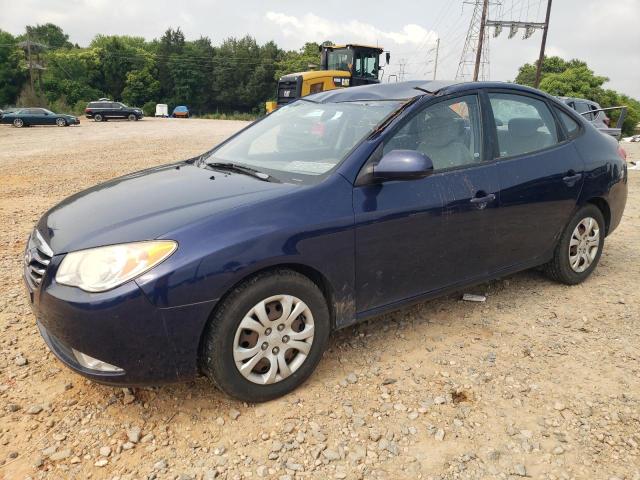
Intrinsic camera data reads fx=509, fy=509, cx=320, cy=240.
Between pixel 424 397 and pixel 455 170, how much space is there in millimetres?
1418

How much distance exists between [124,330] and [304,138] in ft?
5.82

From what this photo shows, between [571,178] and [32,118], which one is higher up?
[571,178]

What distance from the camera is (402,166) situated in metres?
2.78

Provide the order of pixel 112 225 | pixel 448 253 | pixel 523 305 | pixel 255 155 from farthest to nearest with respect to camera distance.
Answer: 1. pixel 523 305
2. pixel 255 155
3. pixel 448 253
4. pixel 112 225

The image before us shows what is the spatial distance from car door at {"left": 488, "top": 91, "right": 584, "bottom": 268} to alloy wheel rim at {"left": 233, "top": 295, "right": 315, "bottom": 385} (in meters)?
1.63

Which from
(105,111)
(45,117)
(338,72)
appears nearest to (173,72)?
(105,111)

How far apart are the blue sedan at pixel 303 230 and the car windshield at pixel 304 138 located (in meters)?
0.02

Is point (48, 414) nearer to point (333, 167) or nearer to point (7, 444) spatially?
point (7, 444)

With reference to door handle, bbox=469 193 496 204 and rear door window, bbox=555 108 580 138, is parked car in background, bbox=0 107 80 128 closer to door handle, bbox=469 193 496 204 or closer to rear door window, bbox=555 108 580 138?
rear door window, bbox=555 108 580 138

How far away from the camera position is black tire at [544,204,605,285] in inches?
159

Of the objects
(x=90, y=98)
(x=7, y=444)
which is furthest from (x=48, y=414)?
(x=90, y=98)

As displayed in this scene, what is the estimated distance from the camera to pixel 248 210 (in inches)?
99.5

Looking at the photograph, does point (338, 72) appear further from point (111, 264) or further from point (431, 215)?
point (111, 264)

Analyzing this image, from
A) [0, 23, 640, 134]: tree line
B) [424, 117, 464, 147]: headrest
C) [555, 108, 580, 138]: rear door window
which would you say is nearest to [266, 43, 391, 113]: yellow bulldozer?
[555, 108, 580, 138]: rear door window
